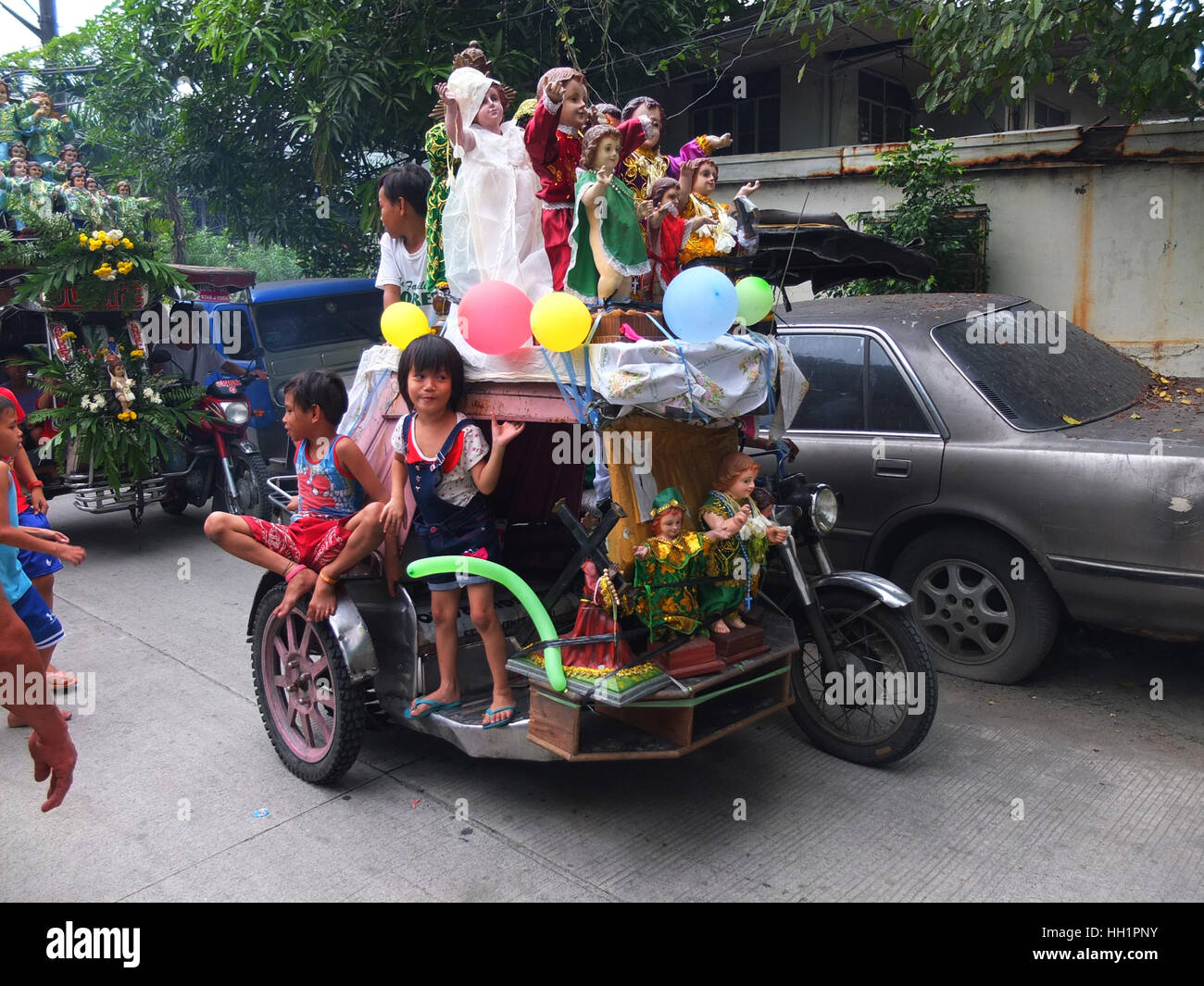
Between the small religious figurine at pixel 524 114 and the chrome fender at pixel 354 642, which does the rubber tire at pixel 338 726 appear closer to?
the chrome fender at pixel 354 642

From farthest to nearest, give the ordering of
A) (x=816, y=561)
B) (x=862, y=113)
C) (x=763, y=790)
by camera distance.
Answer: (x=862, y=113), (x=816, y=561), (x=763, y=790)

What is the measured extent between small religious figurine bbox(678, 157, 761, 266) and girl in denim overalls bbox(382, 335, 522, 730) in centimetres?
109

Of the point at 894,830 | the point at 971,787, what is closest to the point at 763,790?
the point at 894,830

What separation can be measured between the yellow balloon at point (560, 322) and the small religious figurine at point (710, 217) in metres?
0.88

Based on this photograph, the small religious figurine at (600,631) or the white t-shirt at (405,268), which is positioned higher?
the white t-shirt at (405,268)

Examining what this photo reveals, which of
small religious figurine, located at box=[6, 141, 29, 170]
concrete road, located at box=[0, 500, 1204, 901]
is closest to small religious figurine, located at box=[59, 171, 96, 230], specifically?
small religious figurine, located at box=[6, 141, 29, 170]

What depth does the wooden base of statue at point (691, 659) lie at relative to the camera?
328 cm

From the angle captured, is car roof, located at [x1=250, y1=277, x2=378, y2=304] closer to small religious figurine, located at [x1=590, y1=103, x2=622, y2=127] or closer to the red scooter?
the red scooter

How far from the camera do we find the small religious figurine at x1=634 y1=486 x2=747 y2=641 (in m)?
3.31

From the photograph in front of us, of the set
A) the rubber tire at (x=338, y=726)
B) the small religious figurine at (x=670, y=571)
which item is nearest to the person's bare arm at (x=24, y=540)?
the rubber tire at (x=338, y=726)
